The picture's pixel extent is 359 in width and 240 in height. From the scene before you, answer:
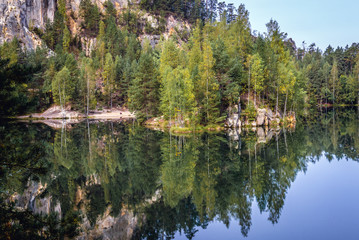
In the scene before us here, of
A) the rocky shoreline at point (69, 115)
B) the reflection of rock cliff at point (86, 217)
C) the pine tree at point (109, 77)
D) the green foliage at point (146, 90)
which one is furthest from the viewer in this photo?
the pine tree at point (109, 77)

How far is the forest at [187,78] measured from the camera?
41281 mm

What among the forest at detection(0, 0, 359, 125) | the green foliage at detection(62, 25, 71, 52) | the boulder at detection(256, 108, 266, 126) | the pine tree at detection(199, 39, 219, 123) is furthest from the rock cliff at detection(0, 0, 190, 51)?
the boulder at detection(256, 108, 266, 126)

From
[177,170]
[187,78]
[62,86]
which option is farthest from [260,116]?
[62,86]

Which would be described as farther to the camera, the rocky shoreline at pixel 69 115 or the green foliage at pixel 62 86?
the rocky shoreline at pixel 69 115

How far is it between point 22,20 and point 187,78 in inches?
2936

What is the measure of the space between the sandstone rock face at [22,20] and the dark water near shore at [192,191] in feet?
241

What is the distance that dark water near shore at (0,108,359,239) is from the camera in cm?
1111

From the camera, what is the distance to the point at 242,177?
56.5ft

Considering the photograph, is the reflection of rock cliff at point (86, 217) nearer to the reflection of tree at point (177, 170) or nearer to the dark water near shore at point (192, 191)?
the dark water near shore at point (192, 191)

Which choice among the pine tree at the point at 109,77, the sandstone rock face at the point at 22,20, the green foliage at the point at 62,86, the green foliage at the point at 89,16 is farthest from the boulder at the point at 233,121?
the green foliage at the point at 89,16

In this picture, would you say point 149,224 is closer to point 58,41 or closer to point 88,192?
point 88,192

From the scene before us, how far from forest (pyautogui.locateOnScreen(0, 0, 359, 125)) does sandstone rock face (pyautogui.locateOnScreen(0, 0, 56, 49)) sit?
468 centimetres

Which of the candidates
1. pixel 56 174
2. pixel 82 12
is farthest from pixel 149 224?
pixel 82 12

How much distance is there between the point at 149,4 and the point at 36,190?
121m
